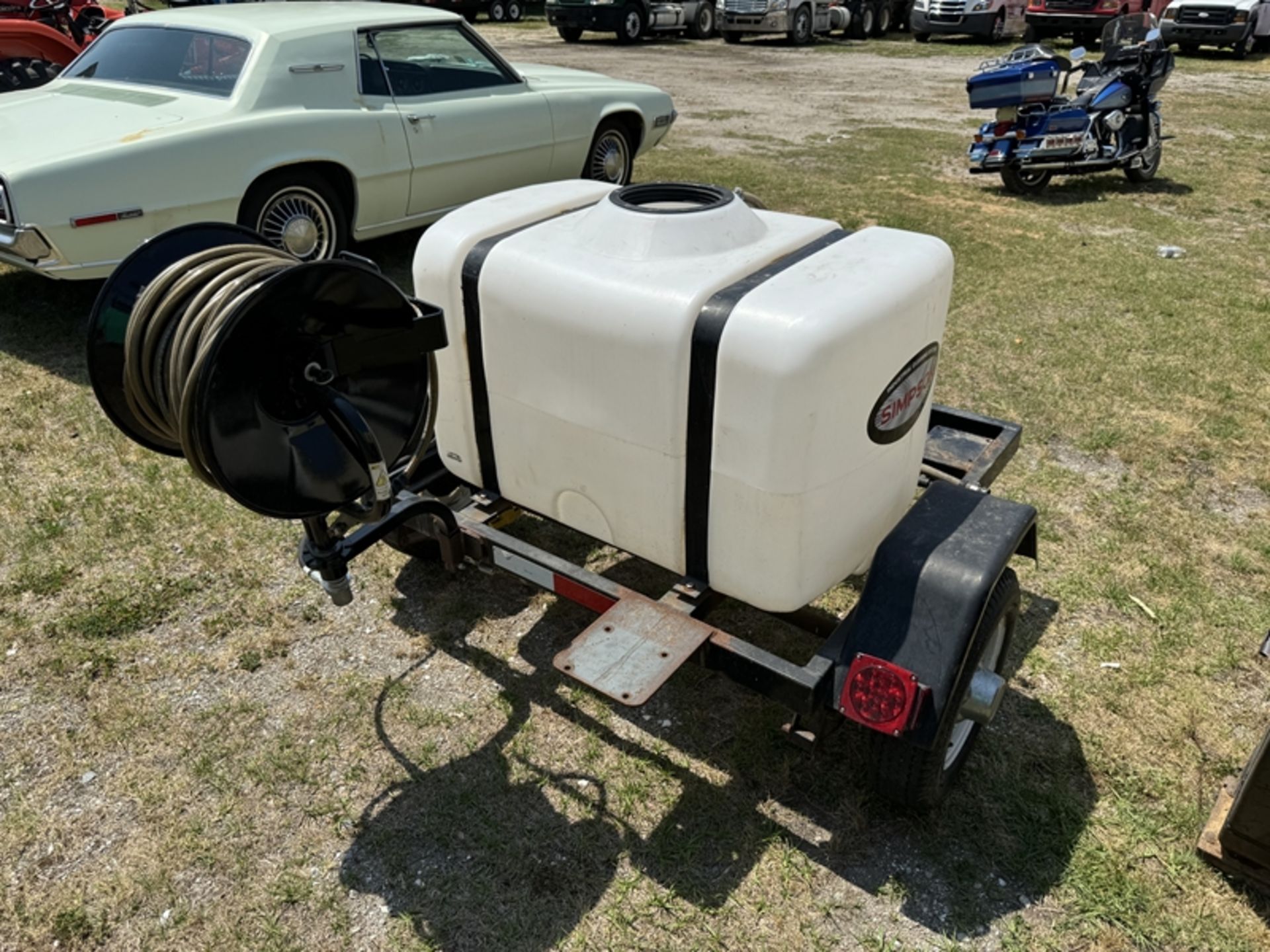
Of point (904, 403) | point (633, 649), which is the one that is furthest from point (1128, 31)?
point (633, 649)

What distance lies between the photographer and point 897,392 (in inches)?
97.1

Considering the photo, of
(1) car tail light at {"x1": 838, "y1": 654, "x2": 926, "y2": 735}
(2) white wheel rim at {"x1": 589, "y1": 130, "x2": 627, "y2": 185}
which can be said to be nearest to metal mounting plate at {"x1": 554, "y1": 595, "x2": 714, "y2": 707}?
(1) car tail light at {"x1": 838, "y1": 654, "x2": 926, "y2": 735}

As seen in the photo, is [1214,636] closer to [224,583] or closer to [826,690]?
[826,690]

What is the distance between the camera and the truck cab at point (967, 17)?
20312 millimetres

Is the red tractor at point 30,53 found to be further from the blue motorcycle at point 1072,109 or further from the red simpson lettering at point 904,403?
the red simpson lettering at point 904,403

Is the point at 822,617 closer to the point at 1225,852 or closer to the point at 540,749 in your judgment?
the point at 540,749

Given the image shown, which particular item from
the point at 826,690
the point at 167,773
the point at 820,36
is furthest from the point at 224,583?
the point at 820,36

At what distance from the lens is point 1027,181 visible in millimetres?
8859

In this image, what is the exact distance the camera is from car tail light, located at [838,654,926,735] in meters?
2.19

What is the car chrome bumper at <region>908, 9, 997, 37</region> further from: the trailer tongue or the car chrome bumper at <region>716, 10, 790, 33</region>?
the trailer tongue

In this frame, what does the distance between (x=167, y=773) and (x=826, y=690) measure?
1.87 m

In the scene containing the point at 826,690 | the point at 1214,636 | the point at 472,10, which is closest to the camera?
the point at 826,690

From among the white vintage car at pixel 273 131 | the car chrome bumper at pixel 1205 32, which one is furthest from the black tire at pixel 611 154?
the car chrome bumper at pixel 1205 32

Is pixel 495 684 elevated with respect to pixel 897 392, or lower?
lower
